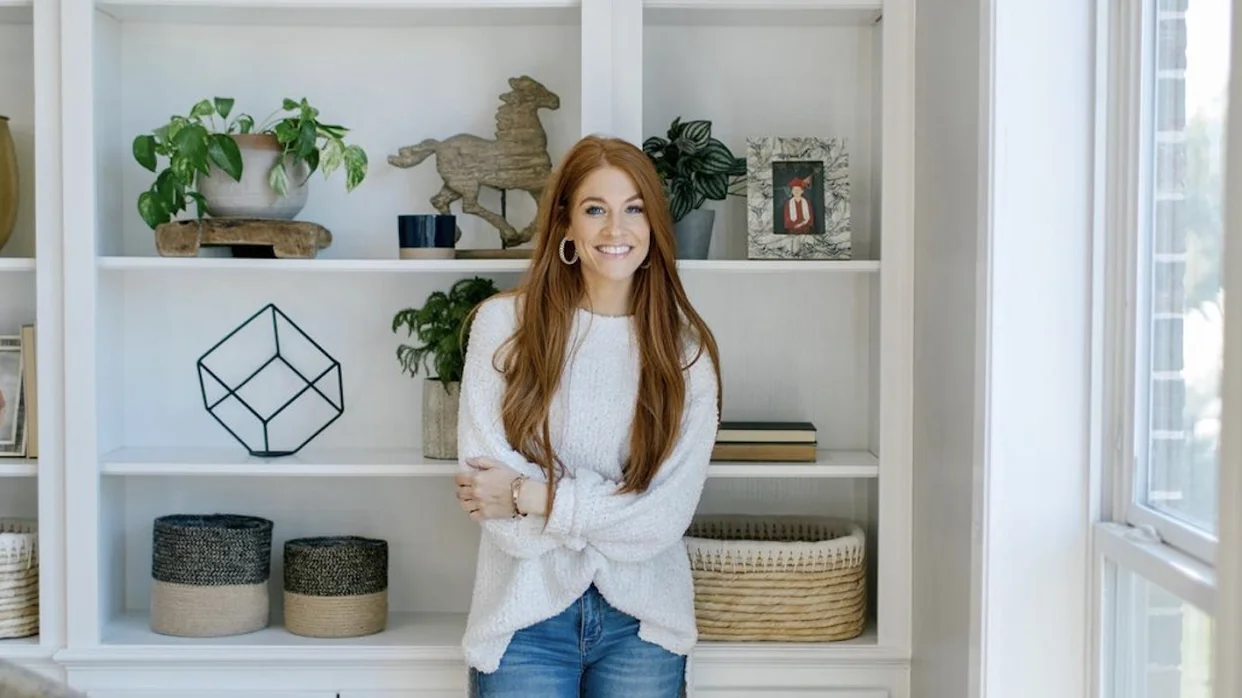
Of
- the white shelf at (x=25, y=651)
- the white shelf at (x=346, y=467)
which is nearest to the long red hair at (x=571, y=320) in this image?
the white shelf at (x=346, y=467)

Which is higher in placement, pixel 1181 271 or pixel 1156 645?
pixel 1181 271

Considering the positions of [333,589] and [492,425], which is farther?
[333,589]

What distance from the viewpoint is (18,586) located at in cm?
272

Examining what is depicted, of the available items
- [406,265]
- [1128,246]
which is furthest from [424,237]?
[1128,246]

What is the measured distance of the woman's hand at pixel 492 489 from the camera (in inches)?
90.7

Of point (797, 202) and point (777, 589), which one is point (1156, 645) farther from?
point (797, 202)

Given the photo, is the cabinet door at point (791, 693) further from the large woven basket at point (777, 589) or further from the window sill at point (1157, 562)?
the window sill at point (1157, 562)

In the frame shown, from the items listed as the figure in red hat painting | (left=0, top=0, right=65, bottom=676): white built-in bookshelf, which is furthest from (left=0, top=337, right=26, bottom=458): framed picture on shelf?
the figure in red hat painting

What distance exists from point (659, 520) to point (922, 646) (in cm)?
63

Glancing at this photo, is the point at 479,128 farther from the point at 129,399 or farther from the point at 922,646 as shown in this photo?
the point at 922,646

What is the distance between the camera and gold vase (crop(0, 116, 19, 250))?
9.04ft

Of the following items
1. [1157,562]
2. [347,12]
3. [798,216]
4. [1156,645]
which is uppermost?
[347,12]

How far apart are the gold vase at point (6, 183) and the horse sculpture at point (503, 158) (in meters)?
0.74

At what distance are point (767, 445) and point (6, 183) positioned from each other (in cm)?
158
